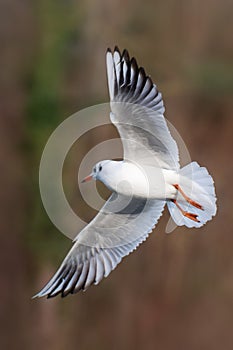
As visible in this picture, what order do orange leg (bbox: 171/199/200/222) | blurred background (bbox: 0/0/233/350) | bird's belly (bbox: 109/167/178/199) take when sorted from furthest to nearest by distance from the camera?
blurred background (bbox: 0/0/233/350) < orange leg (bbox: 171/199/200/222) < bird's belly (bbox: 109/167/178/199)

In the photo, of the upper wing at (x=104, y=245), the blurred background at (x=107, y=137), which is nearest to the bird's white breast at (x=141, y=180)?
the upper wing at (x=104, y=245)

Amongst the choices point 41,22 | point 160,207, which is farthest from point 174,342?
point 160,207

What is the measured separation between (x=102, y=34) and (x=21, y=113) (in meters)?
0.48

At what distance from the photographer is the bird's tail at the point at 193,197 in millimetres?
1846

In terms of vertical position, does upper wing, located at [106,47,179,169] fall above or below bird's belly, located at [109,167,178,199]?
above

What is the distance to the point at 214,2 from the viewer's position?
12.3ft

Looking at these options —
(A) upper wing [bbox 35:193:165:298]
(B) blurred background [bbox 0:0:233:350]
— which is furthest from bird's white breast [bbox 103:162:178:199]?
(B) blurred background [bbox 0:0:233:350]

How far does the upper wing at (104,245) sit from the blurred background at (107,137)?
4.86 ft

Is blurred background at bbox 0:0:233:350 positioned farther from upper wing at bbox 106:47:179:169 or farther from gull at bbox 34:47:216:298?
upper wing at bbox 106:47:179:169

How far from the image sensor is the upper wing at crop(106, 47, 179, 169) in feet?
5.89

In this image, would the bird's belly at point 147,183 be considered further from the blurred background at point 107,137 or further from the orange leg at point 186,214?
the blurred background at point 107,137

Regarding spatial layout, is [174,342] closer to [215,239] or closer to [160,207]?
[215,239]

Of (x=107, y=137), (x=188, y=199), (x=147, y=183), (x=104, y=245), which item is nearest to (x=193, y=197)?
(x=188, y=199)

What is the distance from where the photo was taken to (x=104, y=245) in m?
2.01
